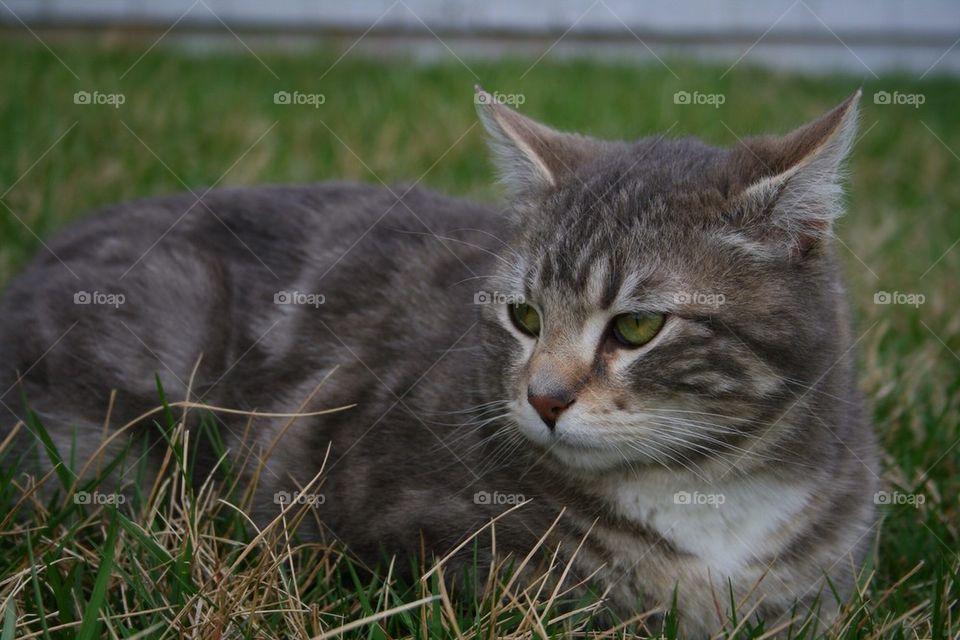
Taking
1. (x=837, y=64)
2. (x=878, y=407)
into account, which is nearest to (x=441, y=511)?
A: (x=878, y=407)

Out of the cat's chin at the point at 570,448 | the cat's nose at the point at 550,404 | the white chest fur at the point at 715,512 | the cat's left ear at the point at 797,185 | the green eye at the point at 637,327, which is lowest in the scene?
the white chest fur at the point at 715,512

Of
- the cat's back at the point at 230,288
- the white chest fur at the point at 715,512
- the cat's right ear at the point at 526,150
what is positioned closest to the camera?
the white chest fur at the point at 715,512

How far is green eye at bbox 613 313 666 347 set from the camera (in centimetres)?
236

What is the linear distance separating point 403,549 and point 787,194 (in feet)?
4.10

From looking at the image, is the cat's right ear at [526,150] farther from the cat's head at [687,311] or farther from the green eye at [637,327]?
the green eye at [637,327]

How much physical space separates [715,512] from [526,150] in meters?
1.03

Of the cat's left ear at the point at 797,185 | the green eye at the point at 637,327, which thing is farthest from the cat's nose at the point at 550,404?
the cat's left ear at the point at 797,185

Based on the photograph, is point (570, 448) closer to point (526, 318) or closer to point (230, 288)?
point (526, 318)

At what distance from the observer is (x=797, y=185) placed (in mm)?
2361

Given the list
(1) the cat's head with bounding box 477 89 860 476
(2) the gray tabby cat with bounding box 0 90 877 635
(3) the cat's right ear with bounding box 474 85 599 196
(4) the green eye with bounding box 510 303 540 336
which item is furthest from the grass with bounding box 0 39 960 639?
(3) the cat's right ear with bounding box 474 85 599 196

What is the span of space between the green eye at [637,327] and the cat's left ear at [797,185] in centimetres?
31

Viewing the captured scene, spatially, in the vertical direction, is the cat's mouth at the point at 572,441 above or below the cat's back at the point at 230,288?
below

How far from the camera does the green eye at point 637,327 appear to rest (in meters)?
2.36

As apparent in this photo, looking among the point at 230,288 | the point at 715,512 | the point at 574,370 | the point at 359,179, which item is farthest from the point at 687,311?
the point at 359,179
